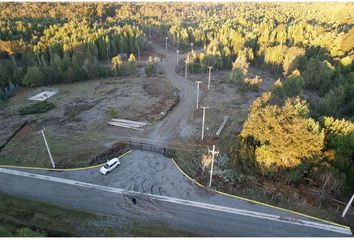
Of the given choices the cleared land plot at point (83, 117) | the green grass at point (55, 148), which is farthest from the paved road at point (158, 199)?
the cleared land plot at point (83, 117)

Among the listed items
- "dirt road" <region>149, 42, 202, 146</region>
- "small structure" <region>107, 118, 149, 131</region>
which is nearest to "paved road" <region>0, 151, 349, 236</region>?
"dirt road" <region>149, 42, 202, 146</region>

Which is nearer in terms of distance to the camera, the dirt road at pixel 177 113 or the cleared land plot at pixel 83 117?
the cleared land plot at pixel 83 117

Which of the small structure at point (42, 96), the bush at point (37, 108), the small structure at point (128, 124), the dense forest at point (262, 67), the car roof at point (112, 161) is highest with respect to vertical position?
the dense forest at point (262, 67)

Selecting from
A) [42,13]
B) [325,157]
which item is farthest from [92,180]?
[42,13]

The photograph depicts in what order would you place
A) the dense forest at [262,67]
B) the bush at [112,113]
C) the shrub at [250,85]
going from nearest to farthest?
the dense forest at [262,67], the bush at [112,113], the shrub at [250,85]

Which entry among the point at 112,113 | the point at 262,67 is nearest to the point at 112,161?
the point at 112,113

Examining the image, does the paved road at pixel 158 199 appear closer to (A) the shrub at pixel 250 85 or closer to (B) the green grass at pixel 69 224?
(B) the green grass at pixel 69 224

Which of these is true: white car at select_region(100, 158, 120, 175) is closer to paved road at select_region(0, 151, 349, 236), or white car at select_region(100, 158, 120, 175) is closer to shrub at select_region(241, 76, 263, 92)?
paved road at select_region(0, 151, 349, 236)

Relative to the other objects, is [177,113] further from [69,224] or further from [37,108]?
[69,224]
